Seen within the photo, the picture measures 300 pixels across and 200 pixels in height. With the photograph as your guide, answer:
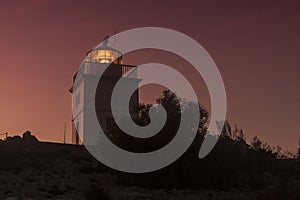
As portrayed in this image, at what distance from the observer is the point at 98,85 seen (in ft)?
156

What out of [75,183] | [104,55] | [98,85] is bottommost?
[75,183]

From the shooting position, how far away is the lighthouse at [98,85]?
151 ft

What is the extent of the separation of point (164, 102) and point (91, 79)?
15271mm

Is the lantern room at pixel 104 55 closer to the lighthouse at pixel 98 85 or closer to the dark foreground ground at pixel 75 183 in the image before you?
the lighthouse at pixel 98 85

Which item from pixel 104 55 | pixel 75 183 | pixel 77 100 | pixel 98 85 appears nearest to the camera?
pixel 75 183

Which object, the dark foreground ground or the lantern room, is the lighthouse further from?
the dark foreground ground

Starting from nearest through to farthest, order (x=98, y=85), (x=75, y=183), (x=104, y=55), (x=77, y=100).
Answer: (x=75, y=183), (x=98, y=85), (x=104, y=55), (x=77, y=100)

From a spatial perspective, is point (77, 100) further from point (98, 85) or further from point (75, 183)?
point (75, 183)

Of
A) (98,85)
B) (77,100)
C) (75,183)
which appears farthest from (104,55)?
(75,183)

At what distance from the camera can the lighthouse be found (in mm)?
46147

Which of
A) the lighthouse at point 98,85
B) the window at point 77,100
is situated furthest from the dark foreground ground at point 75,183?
the window at point 77,100

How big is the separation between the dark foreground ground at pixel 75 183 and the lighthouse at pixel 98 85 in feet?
28.5

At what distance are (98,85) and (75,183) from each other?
1989 cm

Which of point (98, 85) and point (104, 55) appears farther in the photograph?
point (104, 55)
